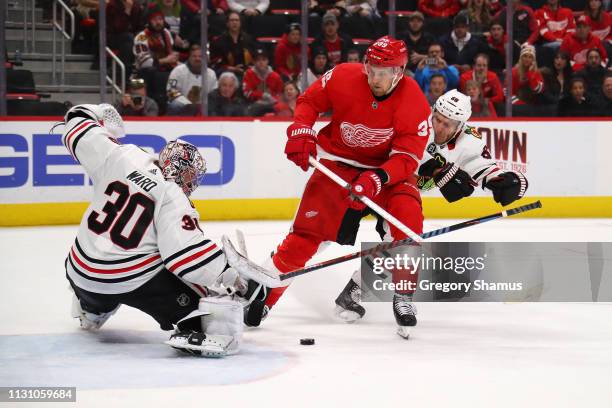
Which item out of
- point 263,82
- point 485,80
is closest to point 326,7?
point 263,82

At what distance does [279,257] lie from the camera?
426 cm

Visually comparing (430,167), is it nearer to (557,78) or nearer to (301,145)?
(301,145)

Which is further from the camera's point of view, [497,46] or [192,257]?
[497,46]

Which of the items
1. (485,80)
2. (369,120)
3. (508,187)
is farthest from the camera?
(485,80)

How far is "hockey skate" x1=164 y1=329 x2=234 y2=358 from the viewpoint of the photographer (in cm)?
349

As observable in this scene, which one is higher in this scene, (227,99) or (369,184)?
(369,184)

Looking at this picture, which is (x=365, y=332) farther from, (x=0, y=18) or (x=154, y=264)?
(x=0, y=18)

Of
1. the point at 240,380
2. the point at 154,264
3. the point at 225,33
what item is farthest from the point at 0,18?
the point at 240,380

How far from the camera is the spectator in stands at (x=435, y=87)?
8.14 m

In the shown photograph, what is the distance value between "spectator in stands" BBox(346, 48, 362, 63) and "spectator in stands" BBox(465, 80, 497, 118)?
928 mm

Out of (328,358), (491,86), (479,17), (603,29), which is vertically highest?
(479,17)

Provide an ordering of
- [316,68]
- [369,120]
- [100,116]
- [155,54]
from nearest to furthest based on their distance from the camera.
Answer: [100,116] → [369,120] → [155,54] → [316,68]

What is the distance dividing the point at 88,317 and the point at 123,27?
4.24m

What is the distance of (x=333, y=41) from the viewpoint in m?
8.27
